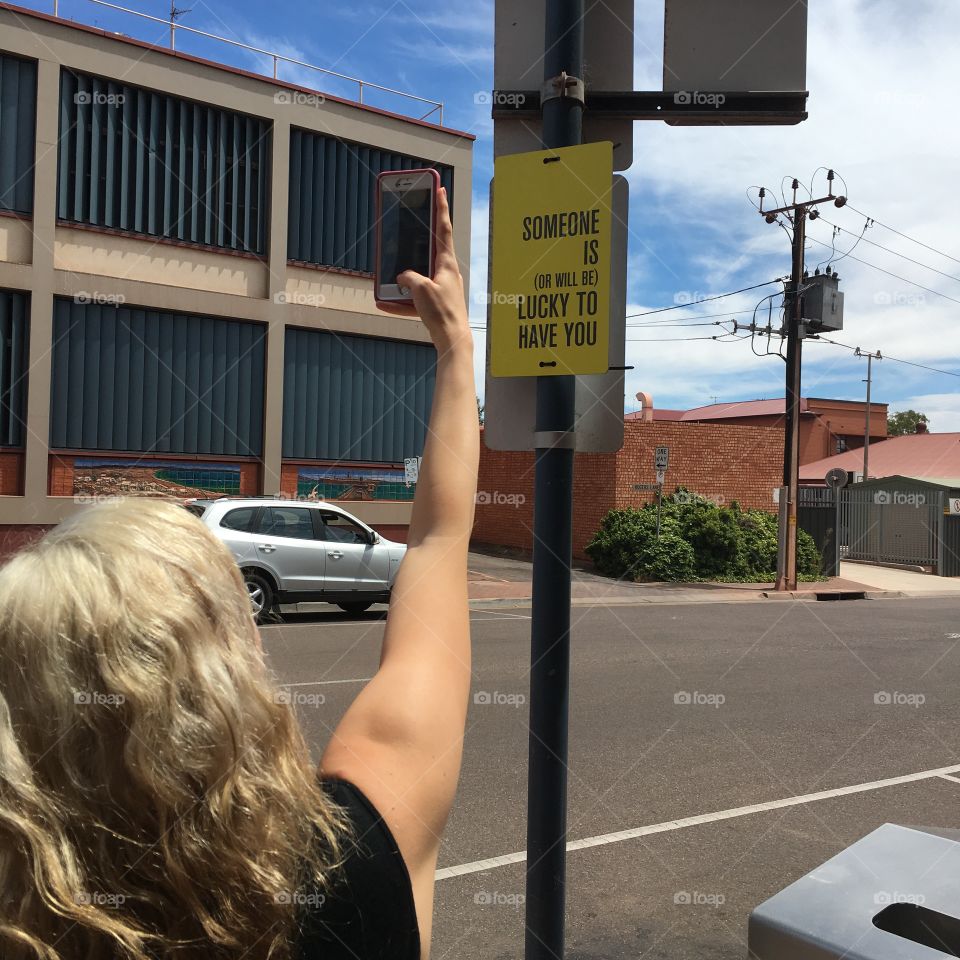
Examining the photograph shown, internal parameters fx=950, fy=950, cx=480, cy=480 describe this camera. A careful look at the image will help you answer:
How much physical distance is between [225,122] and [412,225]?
63.4 ft

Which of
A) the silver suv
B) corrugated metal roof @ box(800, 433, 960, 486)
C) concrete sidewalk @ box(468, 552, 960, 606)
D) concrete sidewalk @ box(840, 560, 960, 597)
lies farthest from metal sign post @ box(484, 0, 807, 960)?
corrugated metal roof @ box(800, 433, 960, 486)

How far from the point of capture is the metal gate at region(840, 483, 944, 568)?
1089 inches

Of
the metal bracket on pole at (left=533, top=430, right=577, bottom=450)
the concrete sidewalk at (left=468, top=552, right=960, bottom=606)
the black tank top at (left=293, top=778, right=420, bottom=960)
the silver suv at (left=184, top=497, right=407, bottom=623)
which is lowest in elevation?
the concrete sidewalk at (left=468, top=552, right=960, bottom=606)

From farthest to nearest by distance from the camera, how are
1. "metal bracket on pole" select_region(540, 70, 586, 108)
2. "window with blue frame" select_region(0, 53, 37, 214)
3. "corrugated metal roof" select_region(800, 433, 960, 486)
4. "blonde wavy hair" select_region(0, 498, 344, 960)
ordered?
1. "corrugated metal roof" select_region(800, 433, 960, 486)
2. "window with blue frame" select_region(0, 53, 37, 214)
3. "metal bracket on pole" select_region(540, 70, 586, 108)
4. "blonde wavy hair" select_region(0, 498, 344, 960)

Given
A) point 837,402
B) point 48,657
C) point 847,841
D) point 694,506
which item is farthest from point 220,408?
point 837,402

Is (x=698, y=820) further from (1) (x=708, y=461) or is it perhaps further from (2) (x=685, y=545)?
(1) (x=708, y=461)

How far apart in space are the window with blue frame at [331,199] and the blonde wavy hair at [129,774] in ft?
65.1

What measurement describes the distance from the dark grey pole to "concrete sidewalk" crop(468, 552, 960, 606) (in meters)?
14.1

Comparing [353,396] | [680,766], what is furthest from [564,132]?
[353,396]

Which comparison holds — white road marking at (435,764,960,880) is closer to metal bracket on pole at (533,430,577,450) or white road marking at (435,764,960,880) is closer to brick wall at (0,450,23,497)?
metal bracket on pole at (533,430,577,450)

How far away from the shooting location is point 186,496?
61.5 ft

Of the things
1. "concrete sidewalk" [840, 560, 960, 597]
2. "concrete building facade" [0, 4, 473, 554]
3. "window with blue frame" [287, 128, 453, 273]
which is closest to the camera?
"concrete building facade" [0, 4, 473, 554]

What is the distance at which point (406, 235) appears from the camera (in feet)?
5.83

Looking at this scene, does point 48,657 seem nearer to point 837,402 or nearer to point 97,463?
point 97,463
